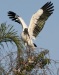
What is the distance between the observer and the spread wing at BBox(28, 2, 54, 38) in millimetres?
9467

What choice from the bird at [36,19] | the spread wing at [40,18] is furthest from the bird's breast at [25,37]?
the spread wing at [40,18]

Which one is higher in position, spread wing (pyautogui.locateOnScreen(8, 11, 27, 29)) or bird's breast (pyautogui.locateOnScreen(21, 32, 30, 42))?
spread wing (pyautogui.locateOnScreen(8, 11, 27, 29))

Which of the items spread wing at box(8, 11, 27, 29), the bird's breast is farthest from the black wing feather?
the bird's breast

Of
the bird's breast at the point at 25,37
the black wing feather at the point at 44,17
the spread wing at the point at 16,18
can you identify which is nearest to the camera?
the bird's breast at the point at 25,37

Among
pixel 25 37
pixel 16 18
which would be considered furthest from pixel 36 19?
pixel 25 37

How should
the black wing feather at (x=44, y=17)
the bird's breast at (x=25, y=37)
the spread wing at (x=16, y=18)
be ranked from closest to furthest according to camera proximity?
the bird's breast at (x=25, y=37) < the spread wing at (x=16, y=18) < the black wing feather at (x=44, y=17)

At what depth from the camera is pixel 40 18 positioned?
9789 mm

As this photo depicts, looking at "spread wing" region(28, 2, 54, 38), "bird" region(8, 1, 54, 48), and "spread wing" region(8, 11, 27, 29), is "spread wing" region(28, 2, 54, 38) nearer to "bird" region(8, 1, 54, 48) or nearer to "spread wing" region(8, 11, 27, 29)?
"bird" region(8, 1, 54, 48)

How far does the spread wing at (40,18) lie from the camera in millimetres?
9467

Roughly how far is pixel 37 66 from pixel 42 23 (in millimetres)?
4063

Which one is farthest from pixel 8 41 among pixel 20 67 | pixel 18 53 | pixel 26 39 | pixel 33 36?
pixel 33 36

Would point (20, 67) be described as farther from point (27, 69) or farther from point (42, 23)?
point (42, 23)

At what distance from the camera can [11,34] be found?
6.41m

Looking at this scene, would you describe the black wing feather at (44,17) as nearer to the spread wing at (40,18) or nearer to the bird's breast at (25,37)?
the spread wing at (40,18)
